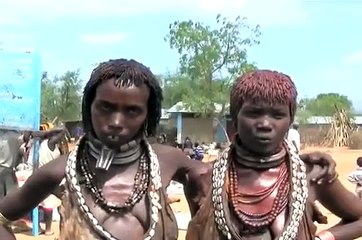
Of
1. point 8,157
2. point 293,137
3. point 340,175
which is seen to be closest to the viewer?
point 293,137

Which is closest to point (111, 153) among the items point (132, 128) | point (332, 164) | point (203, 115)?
point (132, 128)

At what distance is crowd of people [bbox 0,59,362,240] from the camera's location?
2.78 m

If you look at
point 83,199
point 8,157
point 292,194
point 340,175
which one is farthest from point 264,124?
point 340,175

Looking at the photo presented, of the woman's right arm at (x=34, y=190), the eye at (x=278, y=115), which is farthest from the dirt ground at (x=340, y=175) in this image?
the woman's right arm at (x=34, y=190)

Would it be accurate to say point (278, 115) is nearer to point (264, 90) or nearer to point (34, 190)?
point (264, 90)

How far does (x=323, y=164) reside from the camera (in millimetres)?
2934

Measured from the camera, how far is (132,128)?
2830 mm

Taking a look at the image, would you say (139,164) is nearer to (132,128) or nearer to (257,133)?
(132,128)

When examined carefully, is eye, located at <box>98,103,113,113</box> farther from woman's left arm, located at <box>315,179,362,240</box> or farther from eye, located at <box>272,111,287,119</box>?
woman's left arm, located at <box>315,179,362,240</box>

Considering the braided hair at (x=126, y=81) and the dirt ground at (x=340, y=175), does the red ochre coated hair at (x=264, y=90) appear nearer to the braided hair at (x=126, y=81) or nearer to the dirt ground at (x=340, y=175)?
the braided hair at (x=126, y=81)

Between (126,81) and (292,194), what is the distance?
0.72 m

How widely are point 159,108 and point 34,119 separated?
6.64 m

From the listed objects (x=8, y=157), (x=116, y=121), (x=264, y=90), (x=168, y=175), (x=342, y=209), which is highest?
(x=264, y=90)

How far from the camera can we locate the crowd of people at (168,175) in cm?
278
